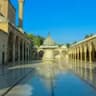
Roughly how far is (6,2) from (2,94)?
187 ft

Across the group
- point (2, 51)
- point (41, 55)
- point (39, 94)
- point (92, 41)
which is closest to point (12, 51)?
point (2, 51)

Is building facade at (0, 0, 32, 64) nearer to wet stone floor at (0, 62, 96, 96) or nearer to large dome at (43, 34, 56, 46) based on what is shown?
wet stone floor at (0, 62, 96, 96)

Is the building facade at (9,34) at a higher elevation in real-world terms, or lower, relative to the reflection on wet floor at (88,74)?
higher

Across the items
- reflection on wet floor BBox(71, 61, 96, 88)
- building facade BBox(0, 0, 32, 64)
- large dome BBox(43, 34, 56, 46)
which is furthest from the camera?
large dome BBox(43, 34, 56, 46)

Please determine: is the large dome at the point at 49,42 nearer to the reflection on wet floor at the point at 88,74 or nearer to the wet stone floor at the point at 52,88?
the reflection on wet floor at the point at 88,74

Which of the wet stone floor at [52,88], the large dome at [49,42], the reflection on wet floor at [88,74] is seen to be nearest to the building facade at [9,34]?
the reflection on wet floor at [88,74]

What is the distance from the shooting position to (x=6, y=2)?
65438mm

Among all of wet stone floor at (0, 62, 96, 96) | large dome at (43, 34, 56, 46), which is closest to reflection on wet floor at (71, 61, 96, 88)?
wet stone floor at (0, 62, 96, 96)

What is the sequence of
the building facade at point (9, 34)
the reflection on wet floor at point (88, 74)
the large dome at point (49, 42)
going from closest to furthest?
the reflection on wet floor at point (88, 74) → the building facade at point (9, 34) → the large dome at point (49, 42)

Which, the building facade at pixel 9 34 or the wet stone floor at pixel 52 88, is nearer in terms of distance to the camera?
the wet stone floor at pixel 52 88

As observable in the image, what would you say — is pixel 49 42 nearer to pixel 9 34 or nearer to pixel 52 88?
pixel 9 34

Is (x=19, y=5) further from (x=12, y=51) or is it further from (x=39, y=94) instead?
(x=39, y=94)

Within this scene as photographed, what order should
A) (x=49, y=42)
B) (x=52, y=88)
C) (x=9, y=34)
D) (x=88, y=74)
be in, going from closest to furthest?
(x=52, y=88), (x=88, y=74), (x=9, y=34), (x=49, y=42)

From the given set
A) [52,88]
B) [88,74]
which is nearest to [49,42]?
[88,74]
